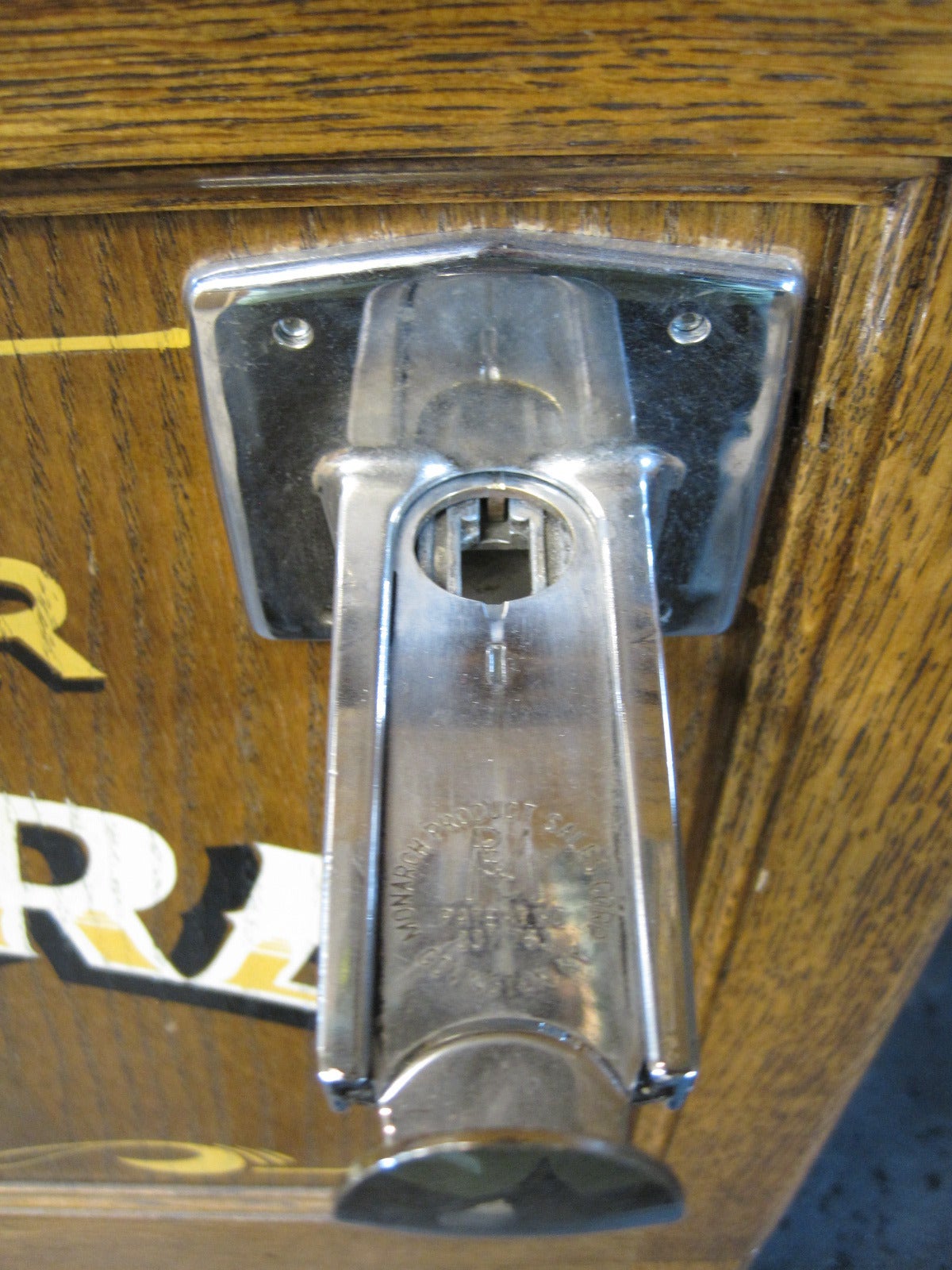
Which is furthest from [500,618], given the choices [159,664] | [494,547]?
[159,664]

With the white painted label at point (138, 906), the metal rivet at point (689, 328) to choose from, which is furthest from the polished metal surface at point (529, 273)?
the white painted label at point (138, 906)

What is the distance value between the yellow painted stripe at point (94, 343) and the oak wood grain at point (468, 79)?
0.04 m

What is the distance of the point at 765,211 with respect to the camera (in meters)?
0.24

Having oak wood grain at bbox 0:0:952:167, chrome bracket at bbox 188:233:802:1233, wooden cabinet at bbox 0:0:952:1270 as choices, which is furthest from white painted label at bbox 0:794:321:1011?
oak wood grain at bbox 0:0:952:167

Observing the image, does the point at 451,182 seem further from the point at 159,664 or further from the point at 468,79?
the point at 159,664

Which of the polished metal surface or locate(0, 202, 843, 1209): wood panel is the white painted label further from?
the polished metal surface

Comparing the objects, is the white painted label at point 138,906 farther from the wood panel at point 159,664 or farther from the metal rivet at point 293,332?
the metal rivet at point 293,332

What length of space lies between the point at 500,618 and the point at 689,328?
8 cm

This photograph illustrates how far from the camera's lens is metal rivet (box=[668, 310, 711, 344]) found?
25cm

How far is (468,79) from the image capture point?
216mm

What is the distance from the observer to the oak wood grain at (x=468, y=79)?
207 millimetres

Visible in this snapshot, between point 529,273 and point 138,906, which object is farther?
point 138,906

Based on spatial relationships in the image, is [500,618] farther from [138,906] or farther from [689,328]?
[138,906]

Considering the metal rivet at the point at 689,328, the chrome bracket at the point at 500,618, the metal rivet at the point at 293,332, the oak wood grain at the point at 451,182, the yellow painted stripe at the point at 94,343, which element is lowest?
the chrome bracket at the point at 500,618
